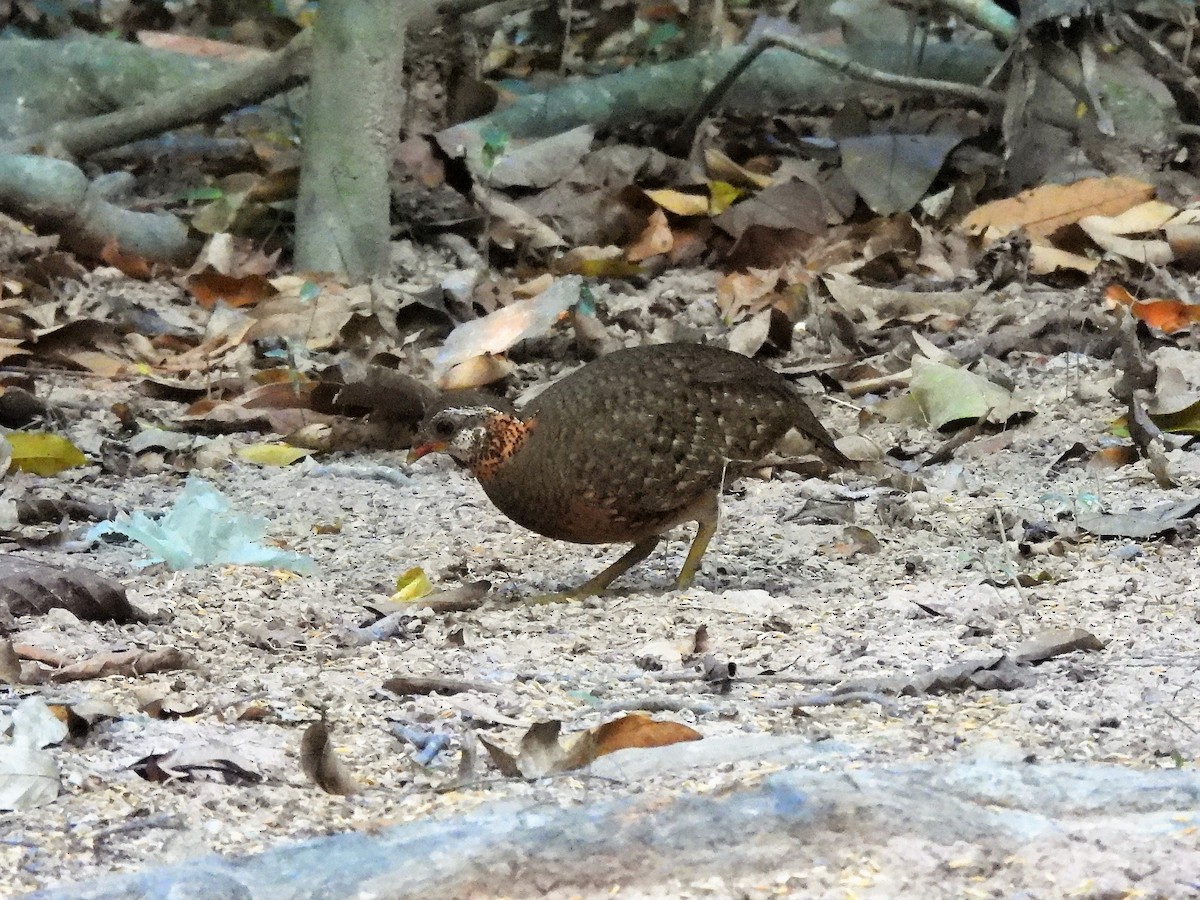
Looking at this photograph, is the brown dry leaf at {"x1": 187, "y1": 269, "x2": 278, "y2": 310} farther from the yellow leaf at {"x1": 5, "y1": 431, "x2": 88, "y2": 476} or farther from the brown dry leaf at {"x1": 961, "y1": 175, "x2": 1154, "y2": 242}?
the brown dry leaf at {"x1": 961, "y1": 175, "x2": 1154, "y2": 242}

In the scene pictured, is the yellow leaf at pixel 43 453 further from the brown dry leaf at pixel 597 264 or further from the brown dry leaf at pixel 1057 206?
the brown dry leaf at pixel 1057 206

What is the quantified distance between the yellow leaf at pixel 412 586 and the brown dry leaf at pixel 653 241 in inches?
134

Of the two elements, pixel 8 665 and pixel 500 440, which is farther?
pixel 500 440

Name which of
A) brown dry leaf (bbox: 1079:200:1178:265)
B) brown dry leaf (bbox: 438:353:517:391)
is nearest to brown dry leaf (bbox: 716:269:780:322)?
brown dry leaf (bbox: 438:353:517:391)

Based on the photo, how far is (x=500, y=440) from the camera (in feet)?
12.5

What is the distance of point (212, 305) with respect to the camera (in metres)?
6.68

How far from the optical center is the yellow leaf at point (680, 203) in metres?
7.19

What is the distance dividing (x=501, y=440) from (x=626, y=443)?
0.30 meters

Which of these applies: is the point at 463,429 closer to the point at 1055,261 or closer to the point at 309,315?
the point at 309,315

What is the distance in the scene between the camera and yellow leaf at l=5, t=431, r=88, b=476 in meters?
4.92

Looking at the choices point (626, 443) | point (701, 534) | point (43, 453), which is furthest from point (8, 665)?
point (43, 453)

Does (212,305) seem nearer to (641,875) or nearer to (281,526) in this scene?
(281,526)

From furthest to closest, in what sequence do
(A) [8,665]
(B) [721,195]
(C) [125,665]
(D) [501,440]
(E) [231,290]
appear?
(B) [721,195] → (E) [231,290] → (D) [501,440] → (C) [125,665] → (A) [8,665]

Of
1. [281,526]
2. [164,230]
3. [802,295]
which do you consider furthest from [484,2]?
[281,526]
